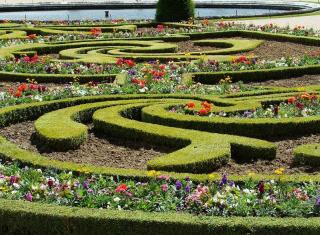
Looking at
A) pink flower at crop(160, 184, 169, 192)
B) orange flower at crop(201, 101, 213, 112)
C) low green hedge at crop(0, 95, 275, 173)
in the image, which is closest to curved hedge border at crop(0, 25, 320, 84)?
orange flower at crop(201, 101, 213, 112)

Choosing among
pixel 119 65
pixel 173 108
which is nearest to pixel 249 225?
pixel 173 108

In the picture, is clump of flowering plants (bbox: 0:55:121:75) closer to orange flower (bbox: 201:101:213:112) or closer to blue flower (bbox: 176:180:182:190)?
orange flower (bbox: 201:101:213:112)

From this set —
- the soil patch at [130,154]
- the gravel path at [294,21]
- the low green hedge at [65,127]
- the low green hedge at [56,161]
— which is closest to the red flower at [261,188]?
the low green hedge at [56,161]

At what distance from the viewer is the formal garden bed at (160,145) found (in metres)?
7.13

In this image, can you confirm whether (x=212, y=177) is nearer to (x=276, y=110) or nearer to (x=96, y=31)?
(x=276, y=110)

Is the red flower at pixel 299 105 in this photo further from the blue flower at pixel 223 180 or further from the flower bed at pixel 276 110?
the blue flower at pixel 223 180

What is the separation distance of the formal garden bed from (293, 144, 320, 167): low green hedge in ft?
0.05

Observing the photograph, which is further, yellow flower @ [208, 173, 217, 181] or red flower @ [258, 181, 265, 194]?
yellow flower @ [208, 173, 217, 181]

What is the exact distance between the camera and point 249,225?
6.78m

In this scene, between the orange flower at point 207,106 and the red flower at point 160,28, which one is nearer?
the orange flower at point 207,106

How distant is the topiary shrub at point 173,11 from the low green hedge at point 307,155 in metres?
20.6

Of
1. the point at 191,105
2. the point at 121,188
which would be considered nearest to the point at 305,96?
→ the point at 191,105

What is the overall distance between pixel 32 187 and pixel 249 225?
8.35 feet

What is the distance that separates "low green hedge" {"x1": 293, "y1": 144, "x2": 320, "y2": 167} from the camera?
9.14 m
